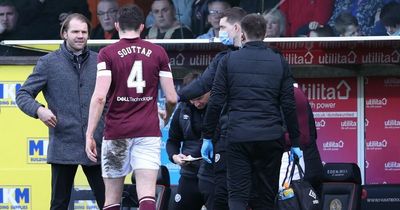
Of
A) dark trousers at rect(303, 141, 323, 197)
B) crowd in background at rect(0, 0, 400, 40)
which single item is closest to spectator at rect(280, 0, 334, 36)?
crowd in background at rect(0, 0, 400, 40)

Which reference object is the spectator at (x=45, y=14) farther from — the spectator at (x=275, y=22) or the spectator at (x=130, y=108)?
the spectator at (x=130, y=108)

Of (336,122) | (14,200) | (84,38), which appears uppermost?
(84,38)

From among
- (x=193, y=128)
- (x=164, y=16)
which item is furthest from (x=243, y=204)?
(x=164, y=16)

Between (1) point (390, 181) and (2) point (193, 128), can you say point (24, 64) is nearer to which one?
(2) point (193, 128)

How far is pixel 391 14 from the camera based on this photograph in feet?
34.7

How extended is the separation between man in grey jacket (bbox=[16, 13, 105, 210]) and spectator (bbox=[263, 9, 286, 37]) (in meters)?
2.52

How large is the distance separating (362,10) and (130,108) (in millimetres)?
3595

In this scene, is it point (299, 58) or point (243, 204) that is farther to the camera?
point (299, 58)

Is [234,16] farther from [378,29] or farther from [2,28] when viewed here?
[2,28]

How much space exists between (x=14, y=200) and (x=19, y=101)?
101 inches

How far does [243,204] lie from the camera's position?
8109mm

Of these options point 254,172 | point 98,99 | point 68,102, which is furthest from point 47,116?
point 254,172

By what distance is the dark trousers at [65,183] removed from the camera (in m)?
8.71

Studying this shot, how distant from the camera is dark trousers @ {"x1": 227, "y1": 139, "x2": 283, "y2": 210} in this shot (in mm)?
8102
